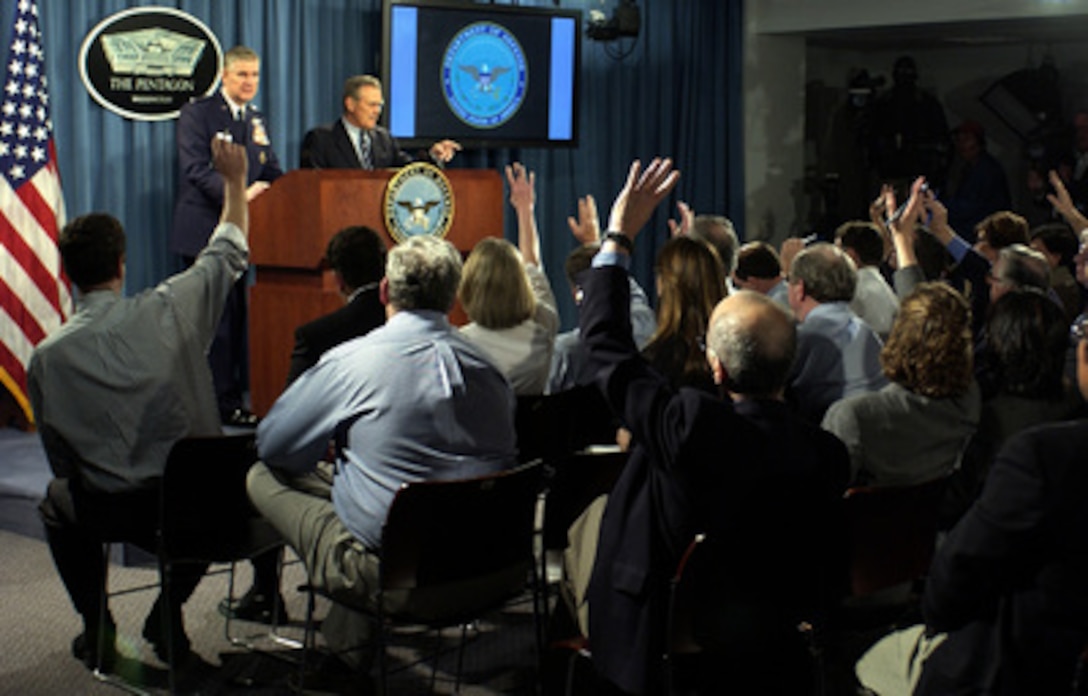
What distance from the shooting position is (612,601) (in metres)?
2.91

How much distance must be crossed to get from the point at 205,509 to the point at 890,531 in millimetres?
1816

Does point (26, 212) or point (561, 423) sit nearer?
point (561, 423)

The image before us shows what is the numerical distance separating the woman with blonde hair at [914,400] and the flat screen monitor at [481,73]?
5246mm

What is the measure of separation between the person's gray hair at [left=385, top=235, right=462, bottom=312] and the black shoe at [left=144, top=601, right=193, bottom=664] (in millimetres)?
1240

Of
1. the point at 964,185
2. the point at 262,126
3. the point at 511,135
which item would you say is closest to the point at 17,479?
the point at 262,126

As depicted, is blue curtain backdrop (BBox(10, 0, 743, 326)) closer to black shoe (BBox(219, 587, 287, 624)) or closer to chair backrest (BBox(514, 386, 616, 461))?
black shoe (BBox(219, 587, 287, 624))

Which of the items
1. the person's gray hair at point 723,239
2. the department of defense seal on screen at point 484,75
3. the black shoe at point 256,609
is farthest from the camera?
the department of defense seal on screen at point 484,75

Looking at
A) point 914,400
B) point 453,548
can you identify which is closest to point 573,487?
point 453,548

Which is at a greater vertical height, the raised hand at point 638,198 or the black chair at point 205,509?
the raised hand at point 638,198

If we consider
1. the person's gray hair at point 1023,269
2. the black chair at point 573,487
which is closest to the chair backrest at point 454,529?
the black chair at point 573,487

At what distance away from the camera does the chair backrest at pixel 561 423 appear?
4.48m

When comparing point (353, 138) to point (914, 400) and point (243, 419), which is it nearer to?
point (243, 419)

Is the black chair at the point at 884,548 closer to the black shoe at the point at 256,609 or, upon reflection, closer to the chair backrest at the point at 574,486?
the chair backrest at the point at 574,486

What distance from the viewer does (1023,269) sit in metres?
4.92
